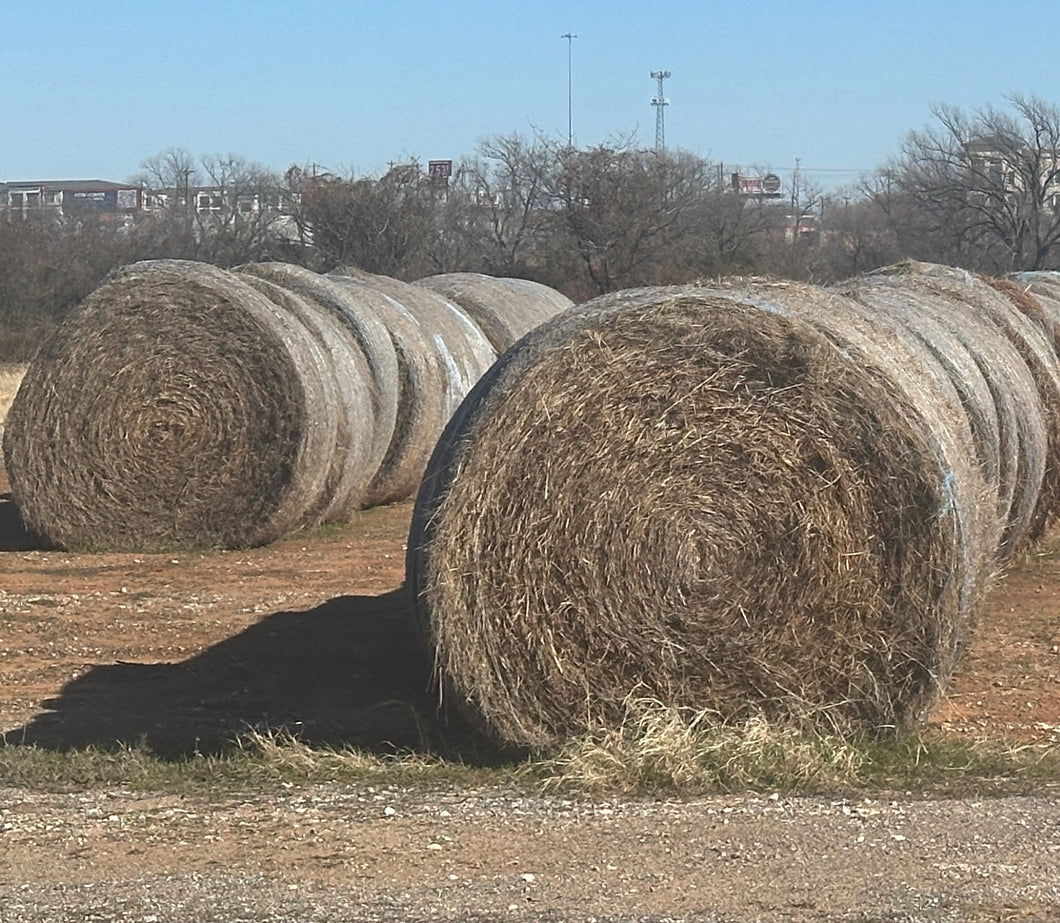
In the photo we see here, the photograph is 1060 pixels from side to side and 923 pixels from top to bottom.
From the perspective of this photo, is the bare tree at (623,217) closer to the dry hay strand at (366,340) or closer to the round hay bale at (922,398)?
the dry hay strand at (366,340)

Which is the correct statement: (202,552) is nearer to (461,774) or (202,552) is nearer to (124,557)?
(124,557)

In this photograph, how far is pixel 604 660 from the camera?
680cm

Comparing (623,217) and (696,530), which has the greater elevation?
(623,217)

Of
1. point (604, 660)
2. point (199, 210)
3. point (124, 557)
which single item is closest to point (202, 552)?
point (124, 557)

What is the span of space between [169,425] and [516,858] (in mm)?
7668

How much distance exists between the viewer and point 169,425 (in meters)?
12.6

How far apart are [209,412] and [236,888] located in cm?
767

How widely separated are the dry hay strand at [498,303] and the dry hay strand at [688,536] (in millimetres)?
10739

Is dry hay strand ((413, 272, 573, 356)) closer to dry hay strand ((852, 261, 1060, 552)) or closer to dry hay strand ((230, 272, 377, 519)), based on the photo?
dry hay strand ((230, 272, 377, 519))

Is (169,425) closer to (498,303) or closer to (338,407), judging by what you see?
(338,407)

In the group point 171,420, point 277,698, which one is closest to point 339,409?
point 171,420

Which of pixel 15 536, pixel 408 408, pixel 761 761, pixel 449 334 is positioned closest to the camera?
pixel 761 761

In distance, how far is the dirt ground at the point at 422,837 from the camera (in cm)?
508

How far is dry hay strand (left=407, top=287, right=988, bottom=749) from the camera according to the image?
263 inches
